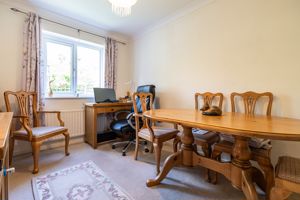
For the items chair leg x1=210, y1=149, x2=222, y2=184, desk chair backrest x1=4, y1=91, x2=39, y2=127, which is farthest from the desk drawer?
chair leg x1=210, y1=149, x2=222, y2=184

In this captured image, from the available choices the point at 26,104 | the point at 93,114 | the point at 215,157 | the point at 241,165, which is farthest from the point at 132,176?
the point at 26,104

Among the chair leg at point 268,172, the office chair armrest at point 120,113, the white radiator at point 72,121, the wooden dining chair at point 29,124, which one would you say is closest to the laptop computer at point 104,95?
the office chair armrest at point 120,113

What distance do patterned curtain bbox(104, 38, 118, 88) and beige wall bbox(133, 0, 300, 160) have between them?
0.91 meters

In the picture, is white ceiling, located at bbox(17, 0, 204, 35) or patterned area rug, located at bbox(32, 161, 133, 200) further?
white ceiling, located at bbox(17, 0, 204, 35)

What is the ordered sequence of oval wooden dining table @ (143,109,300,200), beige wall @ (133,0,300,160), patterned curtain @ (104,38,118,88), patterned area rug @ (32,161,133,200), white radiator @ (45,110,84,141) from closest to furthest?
oval wooden dining table @ (143,109,300,200), patterned area rug @ (32,161,133,200), beige wall @ (133,0,300,160), white radiator @ (45,110,84,141), patterned curtain @ (104,38,118,88)

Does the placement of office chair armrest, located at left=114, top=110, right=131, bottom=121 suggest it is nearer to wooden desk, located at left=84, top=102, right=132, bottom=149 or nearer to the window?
wooden desk, located at left=84, top=102, right=132, bottom=149

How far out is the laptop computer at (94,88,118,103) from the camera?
285 centimetres

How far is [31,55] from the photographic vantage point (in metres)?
2.31

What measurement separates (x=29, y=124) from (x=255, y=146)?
285 centimetres

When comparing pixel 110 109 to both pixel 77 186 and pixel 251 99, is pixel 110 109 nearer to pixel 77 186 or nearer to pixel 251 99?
pixel 77 186

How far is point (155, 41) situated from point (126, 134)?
1.96 metres

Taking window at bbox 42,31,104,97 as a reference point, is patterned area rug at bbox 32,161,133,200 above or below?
below

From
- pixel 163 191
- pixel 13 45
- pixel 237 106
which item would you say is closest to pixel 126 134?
pixel 163 191

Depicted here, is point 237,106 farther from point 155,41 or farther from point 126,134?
point 155,41
